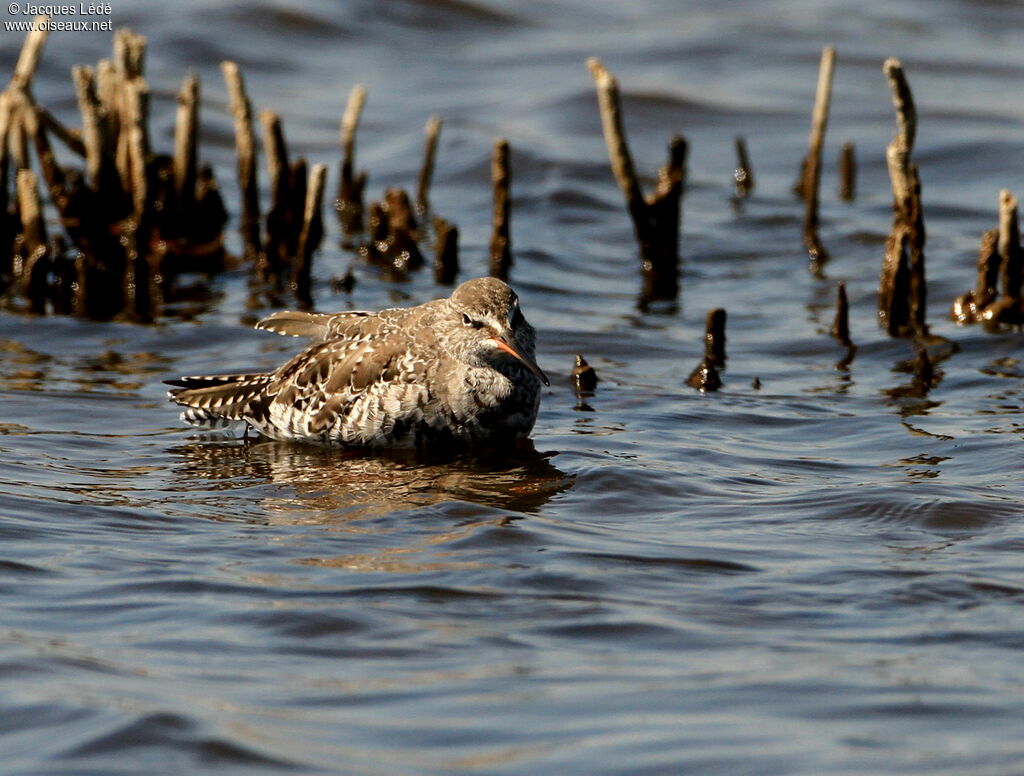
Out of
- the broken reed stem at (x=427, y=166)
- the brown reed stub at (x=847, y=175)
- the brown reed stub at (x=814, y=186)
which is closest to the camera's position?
the brown reed stub at (x=814, y=186)

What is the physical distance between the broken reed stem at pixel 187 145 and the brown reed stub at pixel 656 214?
9.66 feet

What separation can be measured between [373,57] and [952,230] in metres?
9.22

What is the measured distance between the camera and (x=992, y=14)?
823 inches

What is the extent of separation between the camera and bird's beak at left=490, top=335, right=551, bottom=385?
7613 mm

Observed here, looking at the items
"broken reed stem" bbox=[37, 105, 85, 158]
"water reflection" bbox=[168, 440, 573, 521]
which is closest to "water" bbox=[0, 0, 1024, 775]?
"water reflection" bbox=[168, 440, 573, 521]

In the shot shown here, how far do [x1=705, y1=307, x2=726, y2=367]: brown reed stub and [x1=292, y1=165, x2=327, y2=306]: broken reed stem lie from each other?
2963 millimetres

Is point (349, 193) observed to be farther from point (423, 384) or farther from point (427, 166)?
point (423, 384)

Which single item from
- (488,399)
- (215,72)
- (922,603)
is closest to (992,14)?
(215,72)

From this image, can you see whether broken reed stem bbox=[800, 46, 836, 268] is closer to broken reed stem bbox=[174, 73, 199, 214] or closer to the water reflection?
broken reed stem bbox=[174, 73, 199, 214]

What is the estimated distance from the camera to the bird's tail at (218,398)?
862cm

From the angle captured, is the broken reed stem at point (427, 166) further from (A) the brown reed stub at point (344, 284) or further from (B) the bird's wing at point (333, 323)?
(B) the bird's wing at point (333, 323)

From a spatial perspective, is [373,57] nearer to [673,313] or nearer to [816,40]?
[816,40]

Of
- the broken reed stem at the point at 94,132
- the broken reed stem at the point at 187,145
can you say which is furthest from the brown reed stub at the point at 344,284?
the broken reed stem at the point at 94,132

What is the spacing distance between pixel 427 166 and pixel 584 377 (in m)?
4.88
